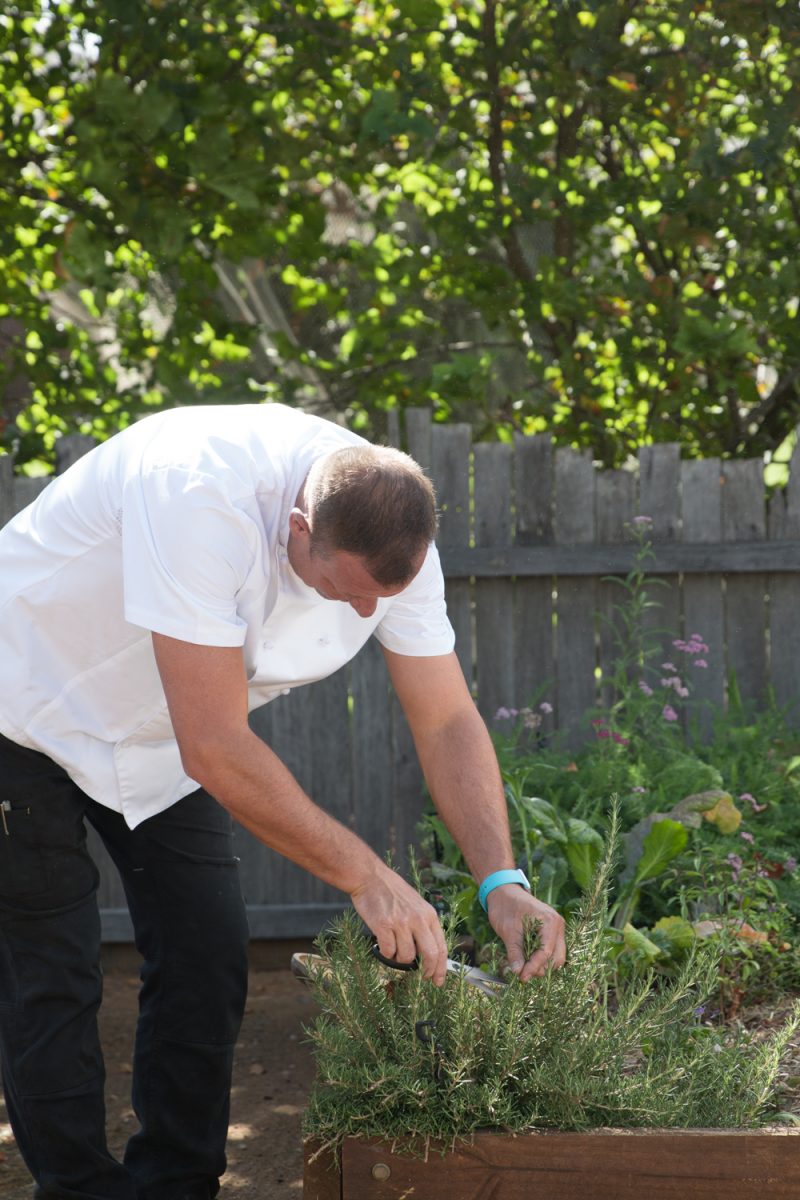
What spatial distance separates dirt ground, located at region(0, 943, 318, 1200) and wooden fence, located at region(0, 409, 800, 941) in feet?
0.69

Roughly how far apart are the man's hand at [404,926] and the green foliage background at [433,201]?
3.14 meters

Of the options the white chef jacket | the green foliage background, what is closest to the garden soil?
the white chef jacket

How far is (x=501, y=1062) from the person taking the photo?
1729 mm

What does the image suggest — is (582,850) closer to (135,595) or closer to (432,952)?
(432,952)

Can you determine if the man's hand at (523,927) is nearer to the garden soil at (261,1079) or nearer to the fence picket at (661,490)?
Answer: the garden soil at (261,1079)

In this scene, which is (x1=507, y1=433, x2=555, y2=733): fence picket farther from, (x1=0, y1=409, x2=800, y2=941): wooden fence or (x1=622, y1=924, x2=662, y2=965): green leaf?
(x1=622, y1=924, x2=662, y2=965): green leaf

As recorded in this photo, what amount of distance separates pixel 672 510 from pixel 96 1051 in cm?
290

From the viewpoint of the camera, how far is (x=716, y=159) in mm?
4418

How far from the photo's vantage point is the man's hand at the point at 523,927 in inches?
75.4

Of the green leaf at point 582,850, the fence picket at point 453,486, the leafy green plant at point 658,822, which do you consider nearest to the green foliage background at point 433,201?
the fence picket at point 453,486

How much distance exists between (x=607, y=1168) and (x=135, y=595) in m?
1.06

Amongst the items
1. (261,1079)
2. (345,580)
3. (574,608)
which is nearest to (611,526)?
(574,608)

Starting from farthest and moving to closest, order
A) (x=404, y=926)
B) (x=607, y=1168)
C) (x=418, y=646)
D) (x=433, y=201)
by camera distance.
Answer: (x=433, y=201) → (x=418, y=646) → (x=404, y=926) → (x=607, y=1168)

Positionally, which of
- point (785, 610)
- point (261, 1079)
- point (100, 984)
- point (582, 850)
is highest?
point (785, 610)
